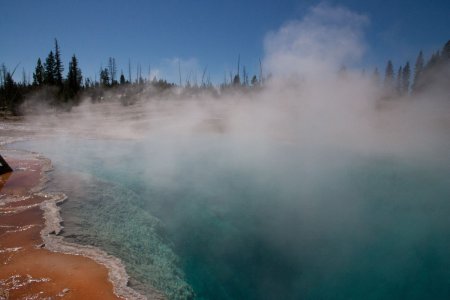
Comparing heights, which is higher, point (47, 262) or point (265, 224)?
point (47, 262)

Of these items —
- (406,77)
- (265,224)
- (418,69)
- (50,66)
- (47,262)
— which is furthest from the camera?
(406,77)

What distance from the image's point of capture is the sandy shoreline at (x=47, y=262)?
2762mm

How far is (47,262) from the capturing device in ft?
10.5

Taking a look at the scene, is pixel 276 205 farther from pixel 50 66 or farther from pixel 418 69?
pixel 418 69

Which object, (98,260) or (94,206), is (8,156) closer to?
(94,206)

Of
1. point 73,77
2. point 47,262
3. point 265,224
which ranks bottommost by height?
point 265,224

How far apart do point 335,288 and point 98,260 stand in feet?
9.46

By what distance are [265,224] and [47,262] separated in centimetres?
332

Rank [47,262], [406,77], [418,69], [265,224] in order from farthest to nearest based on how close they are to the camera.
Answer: [406,77] → [418,69] → [265,224] → [47,262]

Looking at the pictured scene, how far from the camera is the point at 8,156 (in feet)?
27.9

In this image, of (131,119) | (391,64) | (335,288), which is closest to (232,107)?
Answer: (131,119)

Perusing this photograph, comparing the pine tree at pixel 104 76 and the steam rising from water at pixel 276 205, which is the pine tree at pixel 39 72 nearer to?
the pine tree at pixel 104 76

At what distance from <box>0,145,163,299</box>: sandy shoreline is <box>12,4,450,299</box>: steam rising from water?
33cm

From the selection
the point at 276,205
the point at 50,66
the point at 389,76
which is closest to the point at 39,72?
the point at 50,66
